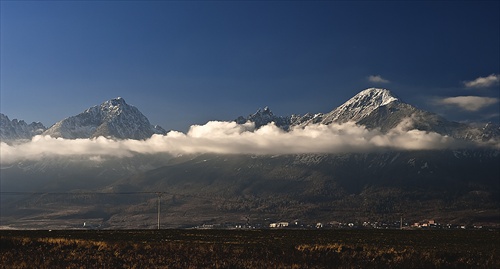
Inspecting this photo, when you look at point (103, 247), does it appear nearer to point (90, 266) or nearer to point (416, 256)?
point (90, 266)

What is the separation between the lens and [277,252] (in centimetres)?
7062

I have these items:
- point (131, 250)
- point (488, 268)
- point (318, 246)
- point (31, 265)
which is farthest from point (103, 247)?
point (488, 268)

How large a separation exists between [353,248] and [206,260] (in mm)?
21021

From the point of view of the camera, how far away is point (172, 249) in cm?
7362

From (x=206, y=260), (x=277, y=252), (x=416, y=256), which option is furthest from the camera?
(x=277, y=252)

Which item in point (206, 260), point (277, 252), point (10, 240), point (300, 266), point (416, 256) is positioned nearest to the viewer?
point (300, 266)

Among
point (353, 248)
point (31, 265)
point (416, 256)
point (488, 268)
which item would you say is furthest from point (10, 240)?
point (488, 268)

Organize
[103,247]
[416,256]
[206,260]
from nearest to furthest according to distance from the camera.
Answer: [206,260] < [416,256] < [103,247]

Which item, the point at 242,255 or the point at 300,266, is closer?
the point at 300,266

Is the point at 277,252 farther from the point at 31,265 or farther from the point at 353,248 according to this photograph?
the point at 31,265

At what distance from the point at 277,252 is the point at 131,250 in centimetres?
1790

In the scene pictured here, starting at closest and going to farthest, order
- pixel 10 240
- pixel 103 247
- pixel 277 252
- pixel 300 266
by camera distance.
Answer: pixel 300 266 → pixel 277 252 → pixel 103 247 → pixel 10 240

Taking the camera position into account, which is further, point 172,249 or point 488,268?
point 172,249

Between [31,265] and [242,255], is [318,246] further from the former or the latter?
[31,265]
